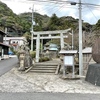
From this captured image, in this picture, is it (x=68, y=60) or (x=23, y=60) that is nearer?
(x=68, y=60)

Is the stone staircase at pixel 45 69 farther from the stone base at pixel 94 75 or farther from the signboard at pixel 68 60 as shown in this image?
the stone base at pixel 94 75

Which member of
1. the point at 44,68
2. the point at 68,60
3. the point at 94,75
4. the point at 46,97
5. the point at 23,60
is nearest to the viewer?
the point at 46,97

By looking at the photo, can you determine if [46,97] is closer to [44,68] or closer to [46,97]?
[46,97]

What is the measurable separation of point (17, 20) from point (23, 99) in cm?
5498

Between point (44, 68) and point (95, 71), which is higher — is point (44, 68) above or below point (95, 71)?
below

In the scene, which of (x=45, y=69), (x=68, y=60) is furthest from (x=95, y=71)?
(x=45, y=69)

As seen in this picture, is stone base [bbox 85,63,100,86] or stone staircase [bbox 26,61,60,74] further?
stone staircase [bbox 26,61,60,74]

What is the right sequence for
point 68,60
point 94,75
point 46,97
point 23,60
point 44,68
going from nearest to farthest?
point 46,97, point 94,75, point 68,60, point 23,60, point 44,68

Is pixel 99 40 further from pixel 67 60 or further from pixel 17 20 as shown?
pixel 17 20

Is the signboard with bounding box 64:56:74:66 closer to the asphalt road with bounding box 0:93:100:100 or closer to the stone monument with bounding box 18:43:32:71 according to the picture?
the stone monument with bounding box 18:43:32:71

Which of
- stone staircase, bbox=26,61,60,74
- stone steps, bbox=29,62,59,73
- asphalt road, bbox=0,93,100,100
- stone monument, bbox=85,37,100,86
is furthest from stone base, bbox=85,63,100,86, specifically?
stone steps, bbox=29,62,59,73

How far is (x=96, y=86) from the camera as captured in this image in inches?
344

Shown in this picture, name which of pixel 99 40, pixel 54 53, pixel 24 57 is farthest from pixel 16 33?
pixel 99 40

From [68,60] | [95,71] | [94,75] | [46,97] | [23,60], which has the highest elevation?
[68,60]
